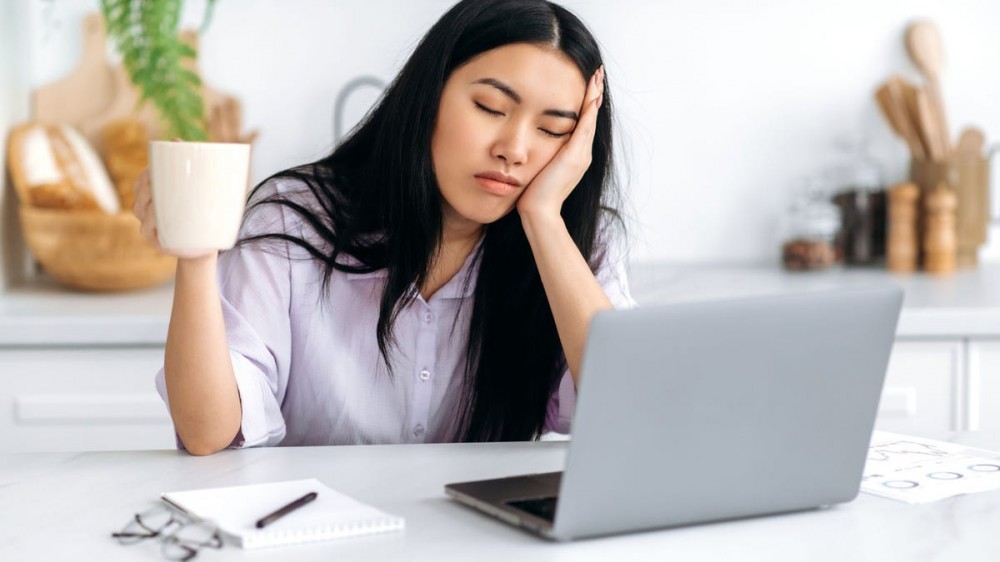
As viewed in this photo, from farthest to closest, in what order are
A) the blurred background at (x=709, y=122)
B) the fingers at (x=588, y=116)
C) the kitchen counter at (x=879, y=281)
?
the blurred background at (x=709, y=122) → the kitchen counter at (x=879, y=281) → the fingers at (x=588, y=116)

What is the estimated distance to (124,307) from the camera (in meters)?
2.28

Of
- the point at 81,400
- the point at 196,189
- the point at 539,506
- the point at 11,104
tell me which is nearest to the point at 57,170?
the point at 11,104

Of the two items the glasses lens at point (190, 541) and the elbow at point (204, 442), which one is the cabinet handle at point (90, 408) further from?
the glasses lens at point (190, 541)

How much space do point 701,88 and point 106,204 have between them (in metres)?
1.37

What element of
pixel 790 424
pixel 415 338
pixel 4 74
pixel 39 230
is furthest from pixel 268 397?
pixel 4 74

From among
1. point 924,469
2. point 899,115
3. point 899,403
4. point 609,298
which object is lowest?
point 899,403

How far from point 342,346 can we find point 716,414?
705mm

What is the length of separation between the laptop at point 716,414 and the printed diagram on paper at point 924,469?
0.10 m

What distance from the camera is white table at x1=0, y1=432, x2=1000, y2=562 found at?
907mm

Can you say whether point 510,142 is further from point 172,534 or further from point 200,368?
point 172,534

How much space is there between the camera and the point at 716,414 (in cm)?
95

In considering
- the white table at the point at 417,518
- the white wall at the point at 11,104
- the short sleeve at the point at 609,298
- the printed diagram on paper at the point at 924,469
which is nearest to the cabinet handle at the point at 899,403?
the short sleeve at the point at 609,298

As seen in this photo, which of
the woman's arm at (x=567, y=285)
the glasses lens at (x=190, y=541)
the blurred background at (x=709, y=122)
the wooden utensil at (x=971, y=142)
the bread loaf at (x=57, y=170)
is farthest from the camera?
the wooden utensil at (x=971, y=142)

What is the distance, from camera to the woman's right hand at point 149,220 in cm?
111
